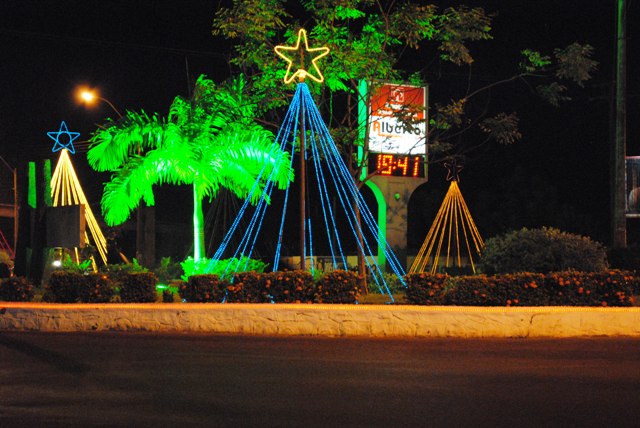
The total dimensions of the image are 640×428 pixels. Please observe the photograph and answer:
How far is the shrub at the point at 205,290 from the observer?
13859 mm

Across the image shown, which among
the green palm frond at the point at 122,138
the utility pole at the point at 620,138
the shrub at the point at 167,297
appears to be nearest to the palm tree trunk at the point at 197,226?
the green palm frond at the point at 122,138

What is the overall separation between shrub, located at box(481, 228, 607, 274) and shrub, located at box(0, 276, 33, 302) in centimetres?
916

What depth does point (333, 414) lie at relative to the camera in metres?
7.02

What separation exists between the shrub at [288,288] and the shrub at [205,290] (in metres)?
0.78

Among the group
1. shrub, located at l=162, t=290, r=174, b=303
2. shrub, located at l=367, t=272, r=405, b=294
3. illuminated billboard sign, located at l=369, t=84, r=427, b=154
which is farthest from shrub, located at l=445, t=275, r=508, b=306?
illuminated billboard sign, located at l=369, t=84, r=427, b=154

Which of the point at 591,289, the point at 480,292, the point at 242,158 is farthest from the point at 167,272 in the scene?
the point at 591,289

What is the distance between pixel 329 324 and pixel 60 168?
480 inches

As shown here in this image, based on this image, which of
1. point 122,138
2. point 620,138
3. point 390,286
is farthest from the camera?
point 122,138

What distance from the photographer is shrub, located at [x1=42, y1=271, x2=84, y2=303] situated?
13945 millimetres

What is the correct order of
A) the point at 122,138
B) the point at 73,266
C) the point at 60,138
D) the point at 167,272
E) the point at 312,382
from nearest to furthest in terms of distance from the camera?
the point at 312,382 → the point at 73,266 → the point at 122,138 → the point at 167,272 → the point at 60,138

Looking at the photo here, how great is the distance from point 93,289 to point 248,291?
8.56 ft

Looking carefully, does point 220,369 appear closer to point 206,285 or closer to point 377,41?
point 206,285

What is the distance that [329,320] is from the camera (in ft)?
40.4

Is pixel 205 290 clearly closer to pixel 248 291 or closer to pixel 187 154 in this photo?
pixel 248 291
